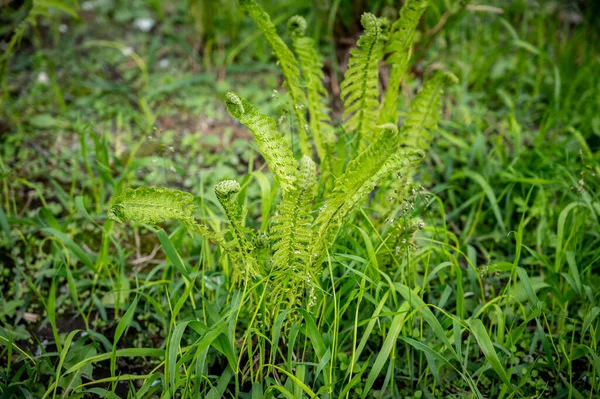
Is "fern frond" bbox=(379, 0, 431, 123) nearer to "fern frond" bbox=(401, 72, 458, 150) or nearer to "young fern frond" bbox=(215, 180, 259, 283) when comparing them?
"fern frond" bbox=(401, 72, 458, 150)

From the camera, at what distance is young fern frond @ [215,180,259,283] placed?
3.84 feet

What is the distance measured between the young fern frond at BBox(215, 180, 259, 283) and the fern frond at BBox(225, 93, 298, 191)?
0.13 meters

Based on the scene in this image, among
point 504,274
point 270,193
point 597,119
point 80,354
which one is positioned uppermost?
point 597,119

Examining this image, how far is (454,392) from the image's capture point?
152 cm

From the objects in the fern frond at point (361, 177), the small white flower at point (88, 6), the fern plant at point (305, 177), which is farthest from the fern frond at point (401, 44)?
the small white flower at point (88, 6)

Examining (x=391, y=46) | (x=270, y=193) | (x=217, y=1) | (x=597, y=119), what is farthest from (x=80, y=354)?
(x=597, y=119)

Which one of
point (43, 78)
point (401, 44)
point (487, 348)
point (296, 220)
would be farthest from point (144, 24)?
point (487, 348)

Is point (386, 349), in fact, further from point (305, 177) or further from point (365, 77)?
point (365, 77)

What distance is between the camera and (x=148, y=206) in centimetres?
121

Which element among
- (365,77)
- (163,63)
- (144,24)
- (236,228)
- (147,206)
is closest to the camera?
(147,206)

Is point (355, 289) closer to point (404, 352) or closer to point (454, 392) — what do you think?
point (404, 352)

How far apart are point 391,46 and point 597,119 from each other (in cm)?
135

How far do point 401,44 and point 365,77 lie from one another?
0.64 feet

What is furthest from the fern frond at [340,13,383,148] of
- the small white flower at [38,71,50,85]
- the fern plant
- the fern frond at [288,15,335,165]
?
the small white flower at [38,71,50,85]
